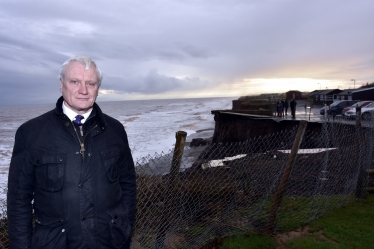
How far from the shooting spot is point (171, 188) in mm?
3201

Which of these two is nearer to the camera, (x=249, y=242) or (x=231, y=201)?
(x=249, y=242)

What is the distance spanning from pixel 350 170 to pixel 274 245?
295 cm

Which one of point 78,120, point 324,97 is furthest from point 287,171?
point 324,97

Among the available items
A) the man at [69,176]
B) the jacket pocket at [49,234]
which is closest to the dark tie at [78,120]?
the man at [69,176]

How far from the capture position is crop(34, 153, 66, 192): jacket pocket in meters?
1.94

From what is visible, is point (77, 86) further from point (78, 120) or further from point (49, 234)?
point (49, 234)

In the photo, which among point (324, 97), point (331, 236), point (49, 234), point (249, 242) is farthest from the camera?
point (324, 97)

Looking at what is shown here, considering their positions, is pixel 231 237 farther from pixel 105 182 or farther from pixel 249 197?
pixel 105 182

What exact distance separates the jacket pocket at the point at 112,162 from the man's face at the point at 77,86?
36 cm

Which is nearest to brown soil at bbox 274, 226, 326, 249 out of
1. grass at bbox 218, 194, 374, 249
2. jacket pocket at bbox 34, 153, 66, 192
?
grass at bbox 218, 194, 374, 249

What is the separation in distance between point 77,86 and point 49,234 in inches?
38.3

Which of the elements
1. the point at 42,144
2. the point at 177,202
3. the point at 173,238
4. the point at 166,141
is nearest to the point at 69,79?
the point at 42,144

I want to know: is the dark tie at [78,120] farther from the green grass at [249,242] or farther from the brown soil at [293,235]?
the brown soil at [293,235]

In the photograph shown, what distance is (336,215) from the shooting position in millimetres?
4965
